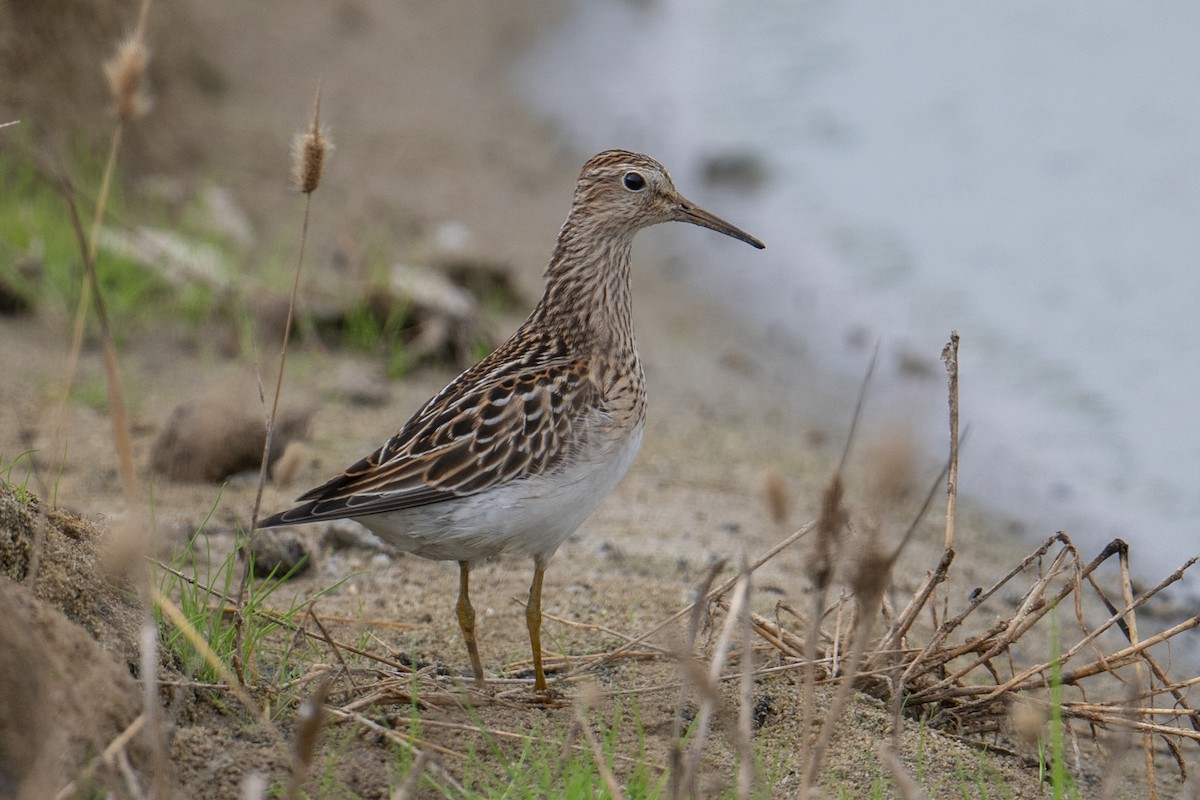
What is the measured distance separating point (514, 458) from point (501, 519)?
7.8 inches

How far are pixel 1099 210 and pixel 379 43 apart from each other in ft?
24.3

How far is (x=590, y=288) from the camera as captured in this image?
498 centimetres

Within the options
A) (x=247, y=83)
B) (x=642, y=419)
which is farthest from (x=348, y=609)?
(x=247, y=83)

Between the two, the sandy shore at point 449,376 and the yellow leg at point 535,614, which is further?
the sandy shore at point 449,376

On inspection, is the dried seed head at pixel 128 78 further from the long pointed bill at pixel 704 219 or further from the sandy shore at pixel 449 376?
the long pointed bill at pixel 704 219

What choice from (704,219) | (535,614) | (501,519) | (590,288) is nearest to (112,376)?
(501,519)

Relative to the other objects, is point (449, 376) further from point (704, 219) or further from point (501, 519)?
point (501, 519)

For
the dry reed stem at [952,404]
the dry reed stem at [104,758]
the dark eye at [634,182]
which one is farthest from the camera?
the dark eye at [634,182]

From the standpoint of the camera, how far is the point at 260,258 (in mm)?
8844

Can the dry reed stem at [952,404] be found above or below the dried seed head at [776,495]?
above

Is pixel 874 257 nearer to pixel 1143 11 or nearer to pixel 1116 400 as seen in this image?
pixel 1116 400

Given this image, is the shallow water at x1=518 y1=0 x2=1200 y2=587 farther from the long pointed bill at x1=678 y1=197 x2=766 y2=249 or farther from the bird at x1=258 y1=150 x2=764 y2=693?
the bird at x1=258 y1=150 x2=764 y2=693

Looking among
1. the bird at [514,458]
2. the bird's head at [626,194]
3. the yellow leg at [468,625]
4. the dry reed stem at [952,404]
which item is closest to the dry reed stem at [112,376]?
the bird at [514,458]

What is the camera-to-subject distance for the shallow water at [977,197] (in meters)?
7.72
